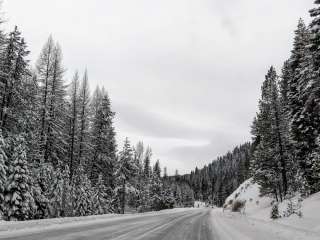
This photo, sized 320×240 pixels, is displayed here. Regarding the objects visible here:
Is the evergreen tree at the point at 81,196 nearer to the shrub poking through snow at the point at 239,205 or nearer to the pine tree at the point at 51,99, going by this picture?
the pine tree at the point at 51,99

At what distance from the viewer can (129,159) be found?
45094 mm

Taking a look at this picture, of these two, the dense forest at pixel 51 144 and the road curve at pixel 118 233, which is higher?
the dense forest at pixel 51 144

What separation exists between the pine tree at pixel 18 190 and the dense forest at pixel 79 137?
2.5 inches

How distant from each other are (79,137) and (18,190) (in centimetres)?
1788

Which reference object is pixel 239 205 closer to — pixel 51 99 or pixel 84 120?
pixel 84 120

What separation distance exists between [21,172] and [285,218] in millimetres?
18573

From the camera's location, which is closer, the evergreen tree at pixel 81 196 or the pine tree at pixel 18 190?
the pine tree at pixel 18 190

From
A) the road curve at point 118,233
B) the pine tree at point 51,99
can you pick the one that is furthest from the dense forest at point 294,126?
the pine tree at point 51,99

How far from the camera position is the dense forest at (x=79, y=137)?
2181 cm

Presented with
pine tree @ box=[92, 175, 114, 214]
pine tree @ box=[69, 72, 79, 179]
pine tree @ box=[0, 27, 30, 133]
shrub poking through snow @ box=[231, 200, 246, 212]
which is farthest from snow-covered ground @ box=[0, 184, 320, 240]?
shrub poking through snow @ box=[231, 200, 246, 212]

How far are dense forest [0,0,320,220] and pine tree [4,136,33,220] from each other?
0.06 metres

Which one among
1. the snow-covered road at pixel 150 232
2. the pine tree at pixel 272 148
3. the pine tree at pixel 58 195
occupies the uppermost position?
the pine tree at pixel 272 148

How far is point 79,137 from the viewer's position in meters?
39.0

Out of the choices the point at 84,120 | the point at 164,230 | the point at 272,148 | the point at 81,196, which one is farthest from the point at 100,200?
the point at 164,230
